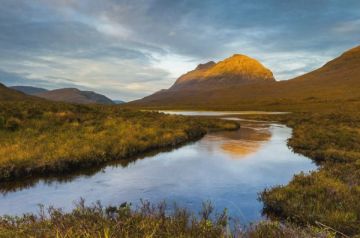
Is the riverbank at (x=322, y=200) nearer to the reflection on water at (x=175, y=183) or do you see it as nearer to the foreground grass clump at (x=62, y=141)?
the reflection on water at (x=175, y=183)

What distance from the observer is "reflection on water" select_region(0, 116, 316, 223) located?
453 inches

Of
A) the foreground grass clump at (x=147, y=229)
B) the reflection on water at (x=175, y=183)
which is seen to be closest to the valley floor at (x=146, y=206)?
the foreground grass clump at (x=147, y=229)

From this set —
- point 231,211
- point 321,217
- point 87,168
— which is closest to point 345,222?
point 321,217

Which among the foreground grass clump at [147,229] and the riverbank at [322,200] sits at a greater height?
the foreground grass clump at [147,229]

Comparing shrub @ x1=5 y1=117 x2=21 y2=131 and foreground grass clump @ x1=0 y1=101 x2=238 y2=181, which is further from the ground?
shrub @ x1=5 y1=117 x2=21 y2=131

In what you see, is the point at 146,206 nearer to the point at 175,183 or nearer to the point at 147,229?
the point at 147,229

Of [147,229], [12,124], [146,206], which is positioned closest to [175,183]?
[146,206]

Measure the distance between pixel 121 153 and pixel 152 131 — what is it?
7.81m

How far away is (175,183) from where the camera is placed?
47.0 ft

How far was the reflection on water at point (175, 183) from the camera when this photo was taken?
11516 mm

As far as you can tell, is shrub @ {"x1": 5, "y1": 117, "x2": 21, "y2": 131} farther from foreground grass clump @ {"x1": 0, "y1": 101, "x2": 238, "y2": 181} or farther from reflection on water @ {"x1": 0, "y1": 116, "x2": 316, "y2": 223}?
reflection on water @ {"x1": 0, "y1": 116, "x2": 316, "y2": 223}

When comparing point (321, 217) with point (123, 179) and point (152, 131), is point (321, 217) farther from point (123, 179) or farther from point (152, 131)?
point (152, 131)

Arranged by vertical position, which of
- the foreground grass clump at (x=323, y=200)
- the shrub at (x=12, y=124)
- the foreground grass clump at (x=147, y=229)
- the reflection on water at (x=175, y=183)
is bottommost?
the reflection on water at (x=175, y=183)

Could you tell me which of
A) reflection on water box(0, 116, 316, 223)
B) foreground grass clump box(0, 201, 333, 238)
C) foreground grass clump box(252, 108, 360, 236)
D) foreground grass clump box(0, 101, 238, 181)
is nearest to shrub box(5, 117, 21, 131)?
foreground grass clump box(0, 101, 238, 181)
